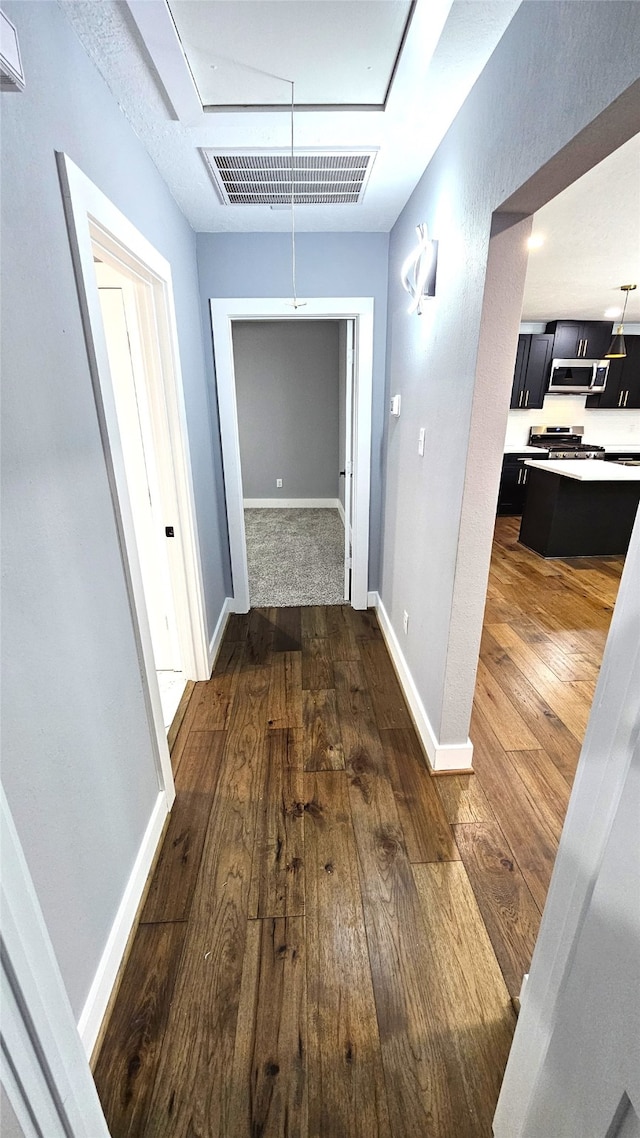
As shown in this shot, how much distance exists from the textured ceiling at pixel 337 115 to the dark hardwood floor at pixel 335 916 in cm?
238

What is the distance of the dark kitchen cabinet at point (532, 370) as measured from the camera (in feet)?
20.0

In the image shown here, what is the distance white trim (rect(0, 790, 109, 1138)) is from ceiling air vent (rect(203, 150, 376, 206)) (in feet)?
7.39

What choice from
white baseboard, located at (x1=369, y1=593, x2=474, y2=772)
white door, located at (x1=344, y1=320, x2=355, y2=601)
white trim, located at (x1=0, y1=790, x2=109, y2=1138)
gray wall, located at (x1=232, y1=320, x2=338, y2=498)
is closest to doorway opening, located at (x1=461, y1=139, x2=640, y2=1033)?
white baseboard, located at (x1=369, y1=593, x2=474, y2=772)

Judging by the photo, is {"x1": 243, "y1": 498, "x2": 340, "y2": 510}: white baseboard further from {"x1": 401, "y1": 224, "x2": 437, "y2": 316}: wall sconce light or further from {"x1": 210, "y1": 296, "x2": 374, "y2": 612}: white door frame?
{"x1": 401, "y1": 224, "x2": 437, "y2": 316}: wall sconce light

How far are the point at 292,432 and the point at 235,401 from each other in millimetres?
3308

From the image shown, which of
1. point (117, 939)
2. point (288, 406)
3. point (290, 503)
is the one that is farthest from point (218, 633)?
point (288, 406)

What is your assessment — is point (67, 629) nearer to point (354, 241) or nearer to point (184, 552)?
point (184, 552)

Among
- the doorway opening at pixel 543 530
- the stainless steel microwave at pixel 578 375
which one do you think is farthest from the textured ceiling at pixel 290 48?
the stainless steel microwave at pixel 578 375

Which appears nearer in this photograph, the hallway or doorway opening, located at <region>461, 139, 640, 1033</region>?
the hallway

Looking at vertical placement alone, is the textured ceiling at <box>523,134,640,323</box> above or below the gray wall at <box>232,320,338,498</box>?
above

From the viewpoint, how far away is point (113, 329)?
6.91ft

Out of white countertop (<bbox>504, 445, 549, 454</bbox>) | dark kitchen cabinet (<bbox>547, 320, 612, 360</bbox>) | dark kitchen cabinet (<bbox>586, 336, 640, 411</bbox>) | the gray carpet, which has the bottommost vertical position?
the gray carpet

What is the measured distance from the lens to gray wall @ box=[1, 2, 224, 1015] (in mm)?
917

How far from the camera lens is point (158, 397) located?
214 centimetres
